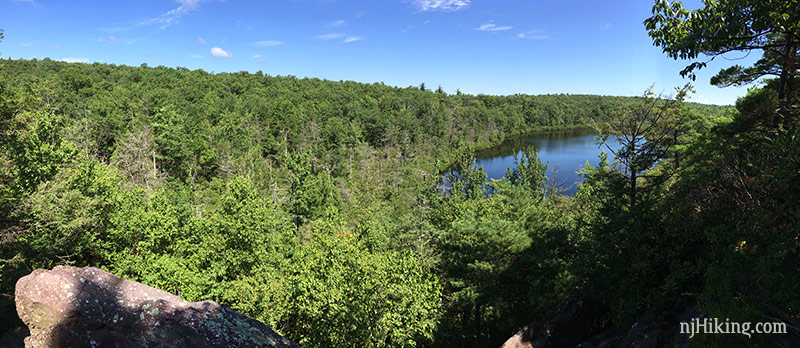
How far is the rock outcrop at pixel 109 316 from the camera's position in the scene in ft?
26.1

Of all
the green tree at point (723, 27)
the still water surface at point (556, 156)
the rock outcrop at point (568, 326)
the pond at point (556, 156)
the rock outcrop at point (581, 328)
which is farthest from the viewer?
the still water surface at point (556, 156)

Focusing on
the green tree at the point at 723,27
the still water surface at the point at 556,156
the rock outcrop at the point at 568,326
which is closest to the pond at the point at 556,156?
the still water surface at the point at 556,156

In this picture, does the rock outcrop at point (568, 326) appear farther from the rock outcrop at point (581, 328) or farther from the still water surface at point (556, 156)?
the still water surface at point (556, 156)

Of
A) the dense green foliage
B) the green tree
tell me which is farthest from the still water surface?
the green tree

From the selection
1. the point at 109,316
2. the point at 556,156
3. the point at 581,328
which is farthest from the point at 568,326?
the point at 556,156

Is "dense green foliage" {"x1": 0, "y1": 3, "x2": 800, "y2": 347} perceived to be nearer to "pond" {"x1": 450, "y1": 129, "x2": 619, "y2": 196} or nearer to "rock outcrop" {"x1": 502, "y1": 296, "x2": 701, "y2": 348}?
"rock outcrop" {"x1": 502, "y1": 296, "x2": 701, "y2": 348}

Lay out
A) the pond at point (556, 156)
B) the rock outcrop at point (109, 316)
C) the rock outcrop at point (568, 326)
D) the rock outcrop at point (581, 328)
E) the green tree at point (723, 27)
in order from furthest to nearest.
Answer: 1. the pond at point (556, 156)
2. the rock outcrop at point (568, 326)
3. the rock outcrop at point (581, 328)
4. the rock outcrop at point (109, 316)
5. the green tree at point (723, 27)

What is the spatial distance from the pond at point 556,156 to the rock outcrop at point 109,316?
201ft

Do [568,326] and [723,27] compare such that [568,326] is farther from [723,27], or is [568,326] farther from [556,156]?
[556,156]

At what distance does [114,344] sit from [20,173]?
10.8 metres

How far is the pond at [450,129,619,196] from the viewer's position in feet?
228

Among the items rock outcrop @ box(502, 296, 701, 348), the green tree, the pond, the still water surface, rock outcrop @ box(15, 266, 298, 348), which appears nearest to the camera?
the green tree

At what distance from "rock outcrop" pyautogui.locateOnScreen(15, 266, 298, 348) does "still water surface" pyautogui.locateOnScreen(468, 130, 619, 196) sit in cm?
6124

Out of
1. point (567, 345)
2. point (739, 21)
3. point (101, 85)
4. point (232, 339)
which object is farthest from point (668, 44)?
point (101, 85)
